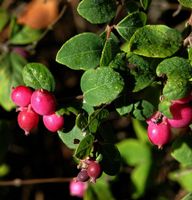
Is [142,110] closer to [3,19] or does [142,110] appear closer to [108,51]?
[108,51]

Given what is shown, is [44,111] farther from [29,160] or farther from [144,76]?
[29,160]

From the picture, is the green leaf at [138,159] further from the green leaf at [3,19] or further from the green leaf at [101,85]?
the green leaf at [101,85]

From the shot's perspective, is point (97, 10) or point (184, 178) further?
point (184, 178)

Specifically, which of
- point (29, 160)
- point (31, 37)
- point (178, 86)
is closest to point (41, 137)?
point (29, 160)

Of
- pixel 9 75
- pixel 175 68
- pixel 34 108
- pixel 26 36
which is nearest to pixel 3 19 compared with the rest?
pixel 26 36

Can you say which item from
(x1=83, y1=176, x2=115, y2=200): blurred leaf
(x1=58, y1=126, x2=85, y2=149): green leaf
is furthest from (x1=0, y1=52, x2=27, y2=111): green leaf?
(x1=58, y1=126, x2=85, y2=149): green leaf

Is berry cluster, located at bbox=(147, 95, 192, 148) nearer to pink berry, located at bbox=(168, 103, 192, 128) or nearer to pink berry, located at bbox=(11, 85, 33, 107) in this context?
pink berry, located at bbox=(168, 103, 192, 128)
